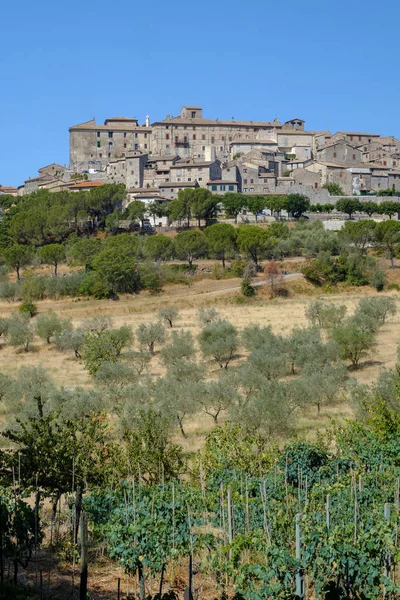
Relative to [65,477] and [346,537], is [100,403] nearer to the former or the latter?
[65,477]

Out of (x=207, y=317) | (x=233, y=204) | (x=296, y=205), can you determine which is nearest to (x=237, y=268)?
(x=207, y=317)

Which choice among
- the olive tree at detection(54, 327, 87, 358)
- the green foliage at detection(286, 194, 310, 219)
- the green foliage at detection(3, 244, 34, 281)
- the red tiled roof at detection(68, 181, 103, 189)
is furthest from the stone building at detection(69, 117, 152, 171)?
the olive tree at detection(54, 327, 87, 358)

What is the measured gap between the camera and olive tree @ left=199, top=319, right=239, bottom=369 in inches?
1346

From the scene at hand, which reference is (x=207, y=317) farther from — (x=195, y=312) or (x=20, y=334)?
(x=20, y=334)

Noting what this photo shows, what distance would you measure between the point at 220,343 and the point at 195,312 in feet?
43.0

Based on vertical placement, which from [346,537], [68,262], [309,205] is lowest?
[346,537]

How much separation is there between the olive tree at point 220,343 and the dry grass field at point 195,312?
2.43m

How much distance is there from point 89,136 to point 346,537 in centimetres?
8890

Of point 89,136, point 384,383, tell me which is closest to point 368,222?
point 384,383

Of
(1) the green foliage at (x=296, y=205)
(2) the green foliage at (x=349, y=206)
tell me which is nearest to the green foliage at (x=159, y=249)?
Answer: (1) the green foliage at (x=296, y=205)

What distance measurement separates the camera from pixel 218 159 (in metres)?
90.9

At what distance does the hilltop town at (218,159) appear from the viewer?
266 feet

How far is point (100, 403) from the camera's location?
22.7 m

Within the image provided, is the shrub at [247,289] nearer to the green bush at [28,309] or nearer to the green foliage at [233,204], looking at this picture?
the green bush at [28,309]
